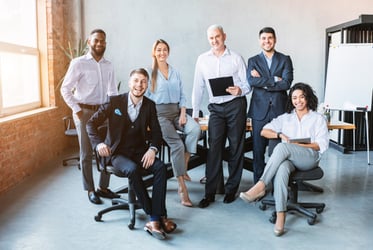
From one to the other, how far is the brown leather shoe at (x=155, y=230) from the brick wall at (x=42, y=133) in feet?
6.20

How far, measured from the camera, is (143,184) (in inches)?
128

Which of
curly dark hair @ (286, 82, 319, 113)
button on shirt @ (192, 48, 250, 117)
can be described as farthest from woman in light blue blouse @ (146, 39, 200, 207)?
curly dark hair @ (286, 82, 319, 113)

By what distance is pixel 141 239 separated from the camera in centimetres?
317

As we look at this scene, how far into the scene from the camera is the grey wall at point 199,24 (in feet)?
22.8

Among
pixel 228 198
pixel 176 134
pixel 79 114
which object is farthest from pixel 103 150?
pixel 228 198

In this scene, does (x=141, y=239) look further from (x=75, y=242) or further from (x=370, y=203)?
(x=370, y=203)

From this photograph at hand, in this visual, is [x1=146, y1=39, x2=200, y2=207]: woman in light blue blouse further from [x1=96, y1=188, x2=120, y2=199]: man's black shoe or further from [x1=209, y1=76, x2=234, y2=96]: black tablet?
[x1=96, y1=188, x2=120, y2=199]: man's black shoe

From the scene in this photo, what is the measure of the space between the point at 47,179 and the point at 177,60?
10.5 feet

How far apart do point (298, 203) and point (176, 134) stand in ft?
4.21

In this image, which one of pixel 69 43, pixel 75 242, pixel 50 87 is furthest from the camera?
pixel 69 43

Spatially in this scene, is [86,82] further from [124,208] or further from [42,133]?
[42,133]

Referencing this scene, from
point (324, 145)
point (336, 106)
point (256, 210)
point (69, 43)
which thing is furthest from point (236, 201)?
point (69, 43)

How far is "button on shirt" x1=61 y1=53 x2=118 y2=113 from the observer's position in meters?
3.88

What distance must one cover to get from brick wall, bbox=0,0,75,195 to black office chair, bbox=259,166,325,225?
8.86 feet
